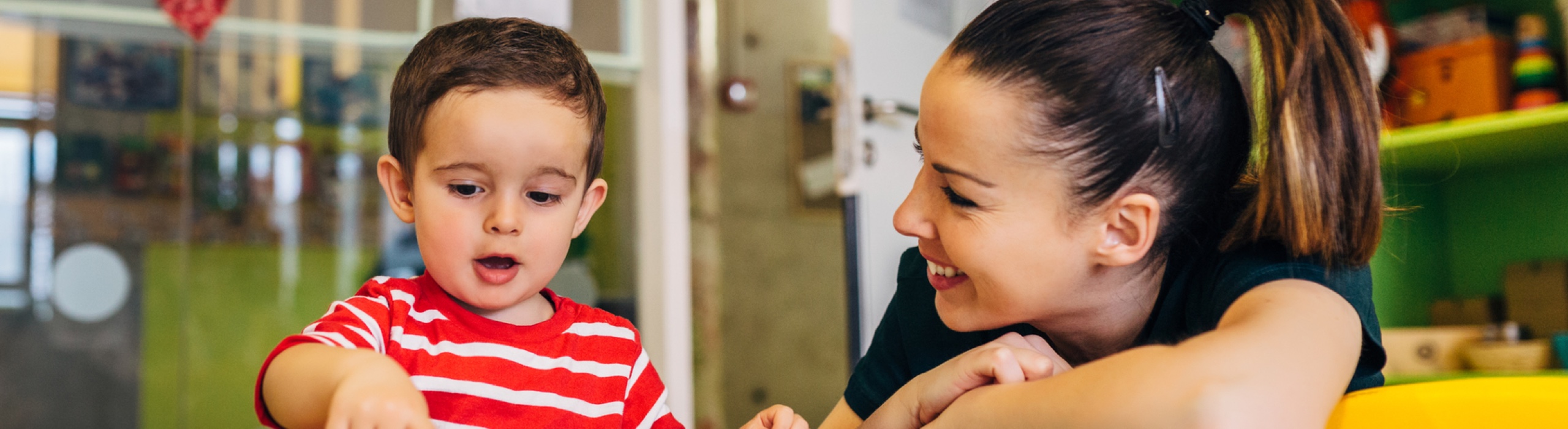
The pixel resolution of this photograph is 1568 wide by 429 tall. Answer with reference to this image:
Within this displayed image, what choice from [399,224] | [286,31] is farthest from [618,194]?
[286,31]

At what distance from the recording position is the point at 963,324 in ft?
2.57

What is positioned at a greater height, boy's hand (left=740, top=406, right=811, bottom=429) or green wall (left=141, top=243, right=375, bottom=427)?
boy's hand (left=740, top=406, right=811, bottom=429)

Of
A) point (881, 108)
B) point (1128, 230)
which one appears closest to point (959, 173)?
point (1128, 230)

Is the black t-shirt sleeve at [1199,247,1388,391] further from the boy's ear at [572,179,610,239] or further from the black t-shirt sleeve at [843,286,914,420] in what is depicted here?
the boy's ear at [572,179,610,239]

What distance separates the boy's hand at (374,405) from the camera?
0.52 metres

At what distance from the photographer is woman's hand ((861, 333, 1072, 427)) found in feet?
2.17

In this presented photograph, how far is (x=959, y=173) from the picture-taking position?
0.72m

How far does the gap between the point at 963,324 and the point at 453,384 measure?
1.28 ft

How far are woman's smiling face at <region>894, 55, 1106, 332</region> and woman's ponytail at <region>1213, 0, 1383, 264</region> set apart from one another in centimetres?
13

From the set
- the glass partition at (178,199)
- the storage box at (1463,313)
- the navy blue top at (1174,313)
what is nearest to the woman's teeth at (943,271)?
the navy blue top at (1174,313)

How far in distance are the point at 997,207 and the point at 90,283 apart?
9.43 ft

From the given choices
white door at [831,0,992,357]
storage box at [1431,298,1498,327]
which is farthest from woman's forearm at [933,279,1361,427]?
storage box at [1431,298,1498,327]

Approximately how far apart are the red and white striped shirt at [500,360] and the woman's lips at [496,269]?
0.05m

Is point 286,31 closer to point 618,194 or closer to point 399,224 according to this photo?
point 399,224
